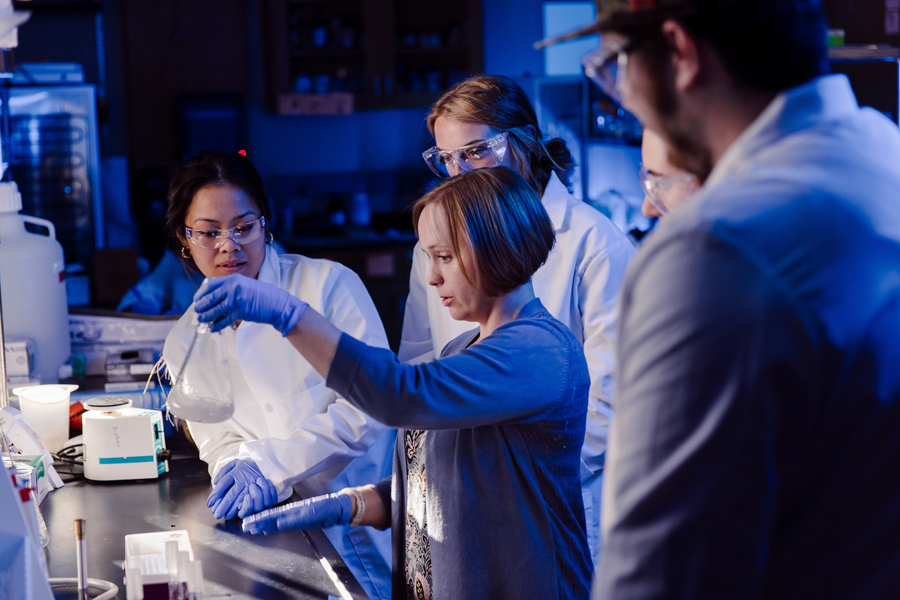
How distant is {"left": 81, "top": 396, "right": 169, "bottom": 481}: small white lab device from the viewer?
1.88 meters

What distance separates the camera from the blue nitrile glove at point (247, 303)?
1.24 m

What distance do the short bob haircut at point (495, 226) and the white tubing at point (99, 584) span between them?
76 cm

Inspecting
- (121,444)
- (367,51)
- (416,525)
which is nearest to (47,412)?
(121,444)

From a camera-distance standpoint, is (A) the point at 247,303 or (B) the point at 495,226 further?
(B) the point at 495,226

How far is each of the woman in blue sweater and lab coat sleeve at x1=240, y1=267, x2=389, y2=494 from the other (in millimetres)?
297

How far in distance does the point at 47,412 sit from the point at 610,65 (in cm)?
171

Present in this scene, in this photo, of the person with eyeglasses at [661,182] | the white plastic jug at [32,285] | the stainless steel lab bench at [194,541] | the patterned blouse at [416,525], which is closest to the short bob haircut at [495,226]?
the person with eyeglasses at [661,182]

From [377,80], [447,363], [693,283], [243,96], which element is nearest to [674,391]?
[693,283]

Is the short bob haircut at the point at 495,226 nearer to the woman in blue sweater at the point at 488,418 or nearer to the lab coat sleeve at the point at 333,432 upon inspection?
the woman in blue sweater at the point at 488,418

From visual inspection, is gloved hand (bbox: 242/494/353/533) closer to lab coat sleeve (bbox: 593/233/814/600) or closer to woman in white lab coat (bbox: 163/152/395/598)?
woman in white lab coat (bbox: 163/152/395/598)

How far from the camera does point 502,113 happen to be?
208 centimetres

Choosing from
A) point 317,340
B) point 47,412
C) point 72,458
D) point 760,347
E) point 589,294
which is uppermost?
point 760,347

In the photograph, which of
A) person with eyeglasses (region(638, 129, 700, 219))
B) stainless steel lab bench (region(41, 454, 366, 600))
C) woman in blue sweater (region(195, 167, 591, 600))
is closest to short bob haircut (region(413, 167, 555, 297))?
woman in blue sweater (region(195, 167, 591, 600))

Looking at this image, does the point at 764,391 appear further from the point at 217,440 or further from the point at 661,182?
the point at 217,440
